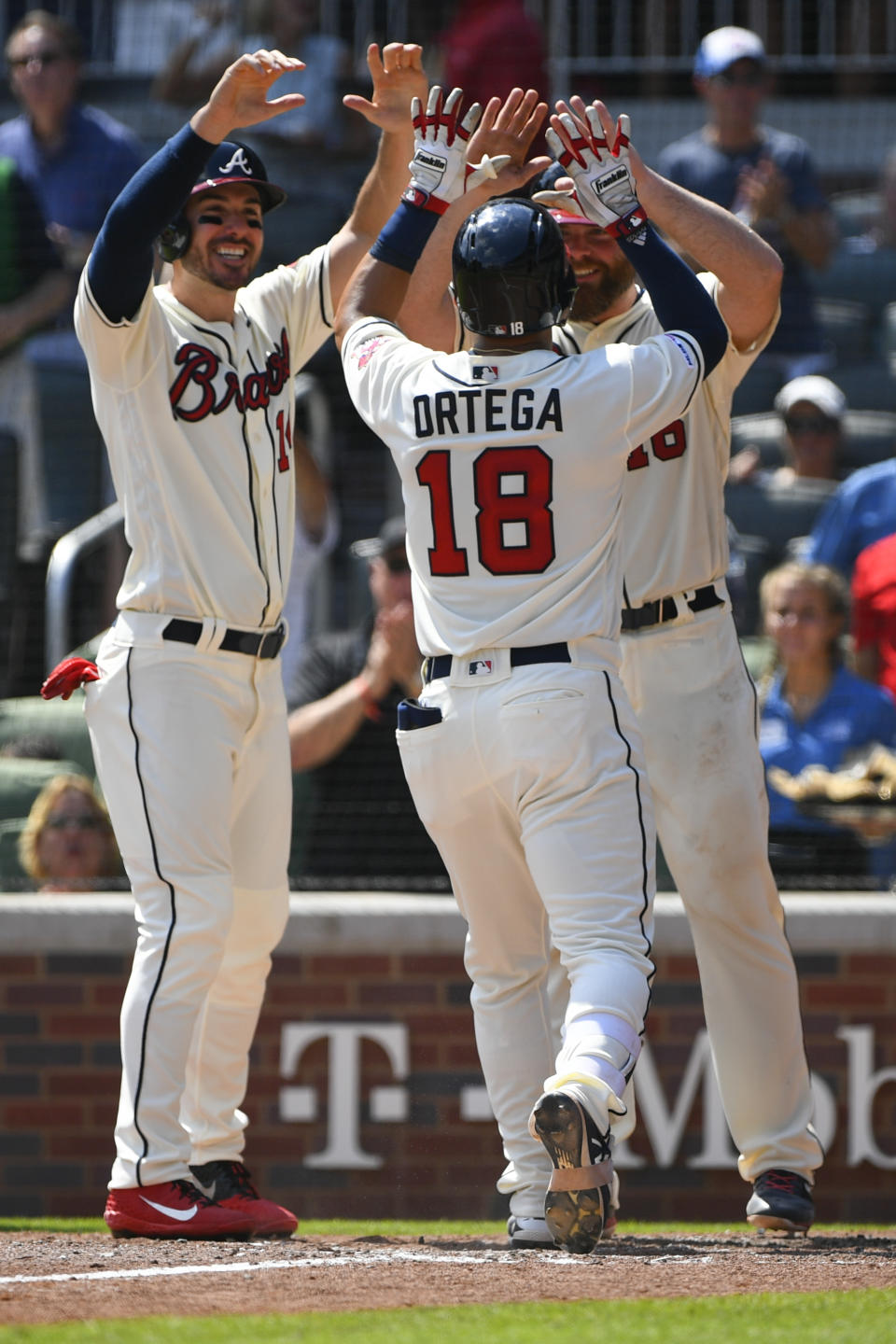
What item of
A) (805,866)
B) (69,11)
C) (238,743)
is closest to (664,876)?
(805,866)

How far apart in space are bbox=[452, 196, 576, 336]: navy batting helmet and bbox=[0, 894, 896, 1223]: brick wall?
224 centimetres

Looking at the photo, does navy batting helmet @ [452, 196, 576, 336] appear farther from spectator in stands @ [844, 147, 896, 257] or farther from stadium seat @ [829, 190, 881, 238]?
stadium seat @ [829, 190, 881, 238]

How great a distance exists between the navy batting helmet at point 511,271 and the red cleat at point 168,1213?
169cm

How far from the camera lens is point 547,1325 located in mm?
2678

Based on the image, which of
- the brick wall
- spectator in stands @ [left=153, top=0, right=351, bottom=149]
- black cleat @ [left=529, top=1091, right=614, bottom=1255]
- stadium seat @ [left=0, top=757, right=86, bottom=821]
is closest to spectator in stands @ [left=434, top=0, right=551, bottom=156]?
spectator in stands @ [left=153, top=0, right=351, bottom=149]

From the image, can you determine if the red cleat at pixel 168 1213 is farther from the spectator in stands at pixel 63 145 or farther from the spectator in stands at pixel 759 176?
the spectator in stands at pixel 759 176

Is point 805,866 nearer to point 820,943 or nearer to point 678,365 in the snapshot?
point 820,943

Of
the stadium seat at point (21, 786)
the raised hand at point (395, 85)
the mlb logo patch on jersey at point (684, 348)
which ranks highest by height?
the raised hand at point (395, 85)

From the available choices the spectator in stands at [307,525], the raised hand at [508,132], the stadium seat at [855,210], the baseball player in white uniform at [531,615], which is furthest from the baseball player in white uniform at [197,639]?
the stadium seat at [855,210]

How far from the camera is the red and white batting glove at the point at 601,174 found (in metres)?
3.54

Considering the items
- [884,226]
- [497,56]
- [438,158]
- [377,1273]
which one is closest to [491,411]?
[438,158]

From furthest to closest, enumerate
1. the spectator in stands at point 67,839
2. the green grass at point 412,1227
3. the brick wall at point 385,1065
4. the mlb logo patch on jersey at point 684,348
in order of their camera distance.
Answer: the spectator in stands at point 67,839 → the brick wall at point 385,1065 → the green grass at point 412,1227 → the mlb logo patch on jersey at point 684,348

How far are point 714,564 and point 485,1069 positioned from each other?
43.6 inches

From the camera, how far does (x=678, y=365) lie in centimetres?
341
